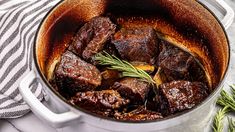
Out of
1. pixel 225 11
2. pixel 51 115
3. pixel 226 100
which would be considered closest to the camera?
pixel 51 115

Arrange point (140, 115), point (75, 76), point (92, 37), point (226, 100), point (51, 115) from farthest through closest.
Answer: point (226, 100), point (92, 37), point (75, 76), point (140, 115), point (51, 115)

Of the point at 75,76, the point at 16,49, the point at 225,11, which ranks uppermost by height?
the point at 225,11

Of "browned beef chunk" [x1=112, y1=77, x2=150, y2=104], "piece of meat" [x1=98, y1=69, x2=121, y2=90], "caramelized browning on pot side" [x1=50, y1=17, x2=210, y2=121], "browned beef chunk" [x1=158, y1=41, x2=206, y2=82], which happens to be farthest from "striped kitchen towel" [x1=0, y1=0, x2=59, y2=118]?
"browned beef chunk" [x1=158, y1=41, x2=206, y2=82]

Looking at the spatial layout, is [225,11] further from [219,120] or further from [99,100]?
[99,100]

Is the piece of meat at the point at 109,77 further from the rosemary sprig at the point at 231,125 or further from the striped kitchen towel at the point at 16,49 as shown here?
the rosemary sprig at the point at 231,125

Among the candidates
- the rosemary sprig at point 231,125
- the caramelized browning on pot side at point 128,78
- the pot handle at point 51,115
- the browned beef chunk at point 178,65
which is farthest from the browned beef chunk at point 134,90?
the rosemary sprig at point 231,125

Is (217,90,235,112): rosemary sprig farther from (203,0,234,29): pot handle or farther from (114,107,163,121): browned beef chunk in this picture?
(114,107,163,121): browned beef chunk

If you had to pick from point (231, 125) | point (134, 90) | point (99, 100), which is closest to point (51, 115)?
point (99, 100)
